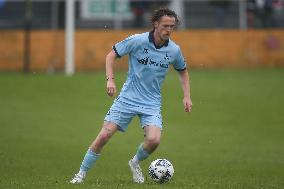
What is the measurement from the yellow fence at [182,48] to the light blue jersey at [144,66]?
19695 mm

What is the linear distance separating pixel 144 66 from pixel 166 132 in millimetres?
9831

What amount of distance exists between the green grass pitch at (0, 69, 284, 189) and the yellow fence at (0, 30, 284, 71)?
2.45 ft

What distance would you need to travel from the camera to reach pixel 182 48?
1251 inches

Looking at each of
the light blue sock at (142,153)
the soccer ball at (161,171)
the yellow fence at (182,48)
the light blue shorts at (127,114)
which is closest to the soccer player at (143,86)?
the light blue shorts at (127,114)

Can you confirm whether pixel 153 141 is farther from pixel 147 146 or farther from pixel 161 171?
pixel 161 171

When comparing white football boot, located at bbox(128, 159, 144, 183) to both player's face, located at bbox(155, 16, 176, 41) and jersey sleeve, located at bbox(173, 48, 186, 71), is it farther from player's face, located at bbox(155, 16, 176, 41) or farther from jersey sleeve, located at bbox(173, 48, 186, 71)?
player's face, located at bbox(155, 16, 176, 41)

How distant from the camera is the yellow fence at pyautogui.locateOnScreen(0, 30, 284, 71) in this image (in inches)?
1229

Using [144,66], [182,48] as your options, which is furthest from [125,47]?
[182,48]

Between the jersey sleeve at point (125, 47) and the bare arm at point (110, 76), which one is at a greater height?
the jersey sleeve at point (125, 47)

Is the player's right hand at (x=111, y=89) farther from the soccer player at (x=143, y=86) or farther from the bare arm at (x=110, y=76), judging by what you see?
the soccer player at (x=143, y=86)

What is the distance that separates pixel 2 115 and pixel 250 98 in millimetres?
7797

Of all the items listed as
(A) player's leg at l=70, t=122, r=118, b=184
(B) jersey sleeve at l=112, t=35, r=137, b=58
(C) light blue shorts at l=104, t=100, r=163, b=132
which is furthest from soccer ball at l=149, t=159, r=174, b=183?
(B) jersey sleeve at l=112, t=35, r=137, b=58

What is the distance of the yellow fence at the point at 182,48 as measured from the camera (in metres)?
31.2

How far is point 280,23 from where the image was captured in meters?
34.5
